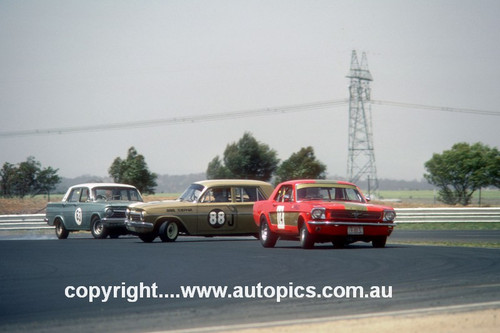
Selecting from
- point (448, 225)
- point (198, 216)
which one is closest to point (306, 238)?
point (198, 216)

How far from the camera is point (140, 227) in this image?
20094 millimetres

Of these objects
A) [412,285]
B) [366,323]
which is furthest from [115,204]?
[366,323]

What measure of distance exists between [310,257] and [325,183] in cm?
350

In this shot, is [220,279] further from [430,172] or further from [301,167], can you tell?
[430,172]

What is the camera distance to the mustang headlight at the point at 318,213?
52.5 ft

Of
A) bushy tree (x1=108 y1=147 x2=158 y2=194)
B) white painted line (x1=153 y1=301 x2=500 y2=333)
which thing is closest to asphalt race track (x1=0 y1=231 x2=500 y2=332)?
white painted line (x1=153 y1=301 x2=500 y2=333)

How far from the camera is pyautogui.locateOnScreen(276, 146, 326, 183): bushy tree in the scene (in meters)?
70.4

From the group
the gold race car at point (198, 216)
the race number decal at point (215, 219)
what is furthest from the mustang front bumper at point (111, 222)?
the race number decal at point (215, 219)

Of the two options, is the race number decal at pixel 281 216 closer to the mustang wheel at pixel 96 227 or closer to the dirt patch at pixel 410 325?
the mustang wheel at pixel 96 227

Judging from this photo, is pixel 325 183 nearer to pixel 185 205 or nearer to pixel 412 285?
pixel 185 205

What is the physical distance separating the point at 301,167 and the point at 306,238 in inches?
2208

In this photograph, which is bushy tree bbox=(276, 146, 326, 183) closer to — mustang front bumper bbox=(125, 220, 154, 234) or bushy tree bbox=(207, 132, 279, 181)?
bushy tree bbox=(207, 132, 279, 181)

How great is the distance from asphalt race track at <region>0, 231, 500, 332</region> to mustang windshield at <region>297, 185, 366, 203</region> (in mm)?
1131

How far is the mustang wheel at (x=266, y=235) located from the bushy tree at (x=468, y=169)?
57.1m
